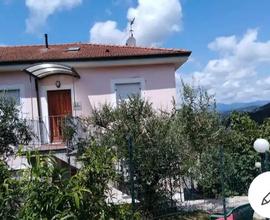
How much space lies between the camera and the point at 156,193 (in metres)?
12.5

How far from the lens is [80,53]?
19516 millimetres

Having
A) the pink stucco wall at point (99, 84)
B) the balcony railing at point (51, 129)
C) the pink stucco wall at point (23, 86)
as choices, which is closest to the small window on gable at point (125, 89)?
the pink stucco wall at point (99, 84)

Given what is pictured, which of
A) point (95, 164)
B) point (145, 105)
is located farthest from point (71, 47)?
point (95, 164)

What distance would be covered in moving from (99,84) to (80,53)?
162 centimetres

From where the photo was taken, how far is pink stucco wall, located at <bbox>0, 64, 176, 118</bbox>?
1867 centimetres

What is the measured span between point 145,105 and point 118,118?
0.99 meters

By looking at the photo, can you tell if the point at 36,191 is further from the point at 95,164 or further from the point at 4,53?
the point at 4,53

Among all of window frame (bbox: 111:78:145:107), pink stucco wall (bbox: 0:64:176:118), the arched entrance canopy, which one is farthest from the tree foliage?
window frame (bbox: 111:78:145:107)

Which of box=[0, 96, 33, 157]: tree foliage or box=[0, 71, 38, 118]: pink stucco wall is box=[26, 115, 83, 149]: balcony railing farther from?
box=[0, 96, 33, 157]: tree foliage

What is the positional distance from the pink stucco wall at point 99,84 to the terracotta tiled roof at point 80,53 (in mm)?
606

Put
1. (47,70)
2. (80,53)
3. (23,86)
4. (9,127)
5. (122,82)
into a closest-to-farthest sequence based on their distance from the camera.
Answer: (9,127) < (47,70) < (23,86) < (122,82) < (80,53)

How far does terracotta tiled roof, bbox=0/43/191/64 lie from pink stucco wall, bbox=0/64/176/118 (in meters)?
0.61

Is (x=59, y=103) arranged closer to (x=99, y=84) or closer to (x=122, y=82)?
(x=99, y=84)

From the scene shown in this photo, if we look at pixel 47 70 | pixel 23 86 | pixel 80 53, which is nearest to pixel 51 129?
pixel 23 86
